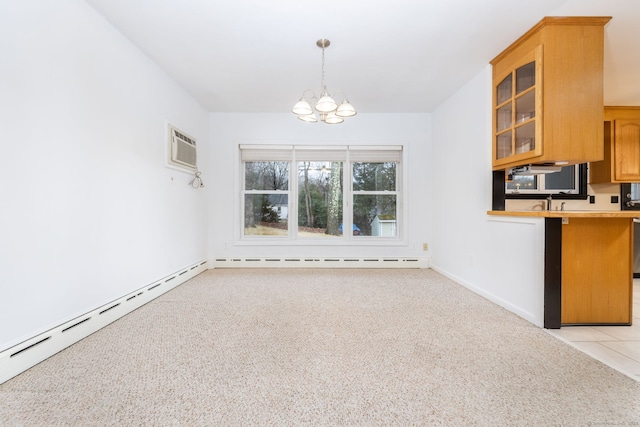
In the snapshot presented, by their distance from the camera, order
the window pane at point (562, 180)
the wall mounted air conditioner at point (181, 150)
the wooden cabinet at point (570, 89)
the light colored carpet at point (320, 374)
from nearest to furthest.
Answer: the light colored carpet at point (320, 374) < the wooden cabinet at point (570, 89) < the wall mounted air conditioner at point (181, 150) < the window pane at point (562, 180)

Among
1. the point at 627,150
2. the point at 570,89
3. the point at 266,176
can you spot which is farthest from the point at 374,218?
the point at 627,150

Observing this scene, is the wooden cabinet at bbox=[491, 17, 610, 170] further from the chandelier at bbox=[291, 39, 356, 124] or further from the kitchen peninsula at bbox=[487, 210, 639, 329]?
the chandelier at bbox=[291, 39, 356, 124]

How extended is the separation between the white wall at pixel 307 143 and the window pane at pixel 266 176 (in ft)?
0.71

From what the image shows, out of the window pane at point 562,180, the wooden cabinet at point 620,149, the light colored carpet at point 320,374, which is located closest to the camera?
the light colored carpet at point 320,374

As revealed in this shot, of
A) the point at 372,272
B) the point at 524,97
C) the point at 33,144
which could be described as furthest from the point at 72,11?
the point at 372,272

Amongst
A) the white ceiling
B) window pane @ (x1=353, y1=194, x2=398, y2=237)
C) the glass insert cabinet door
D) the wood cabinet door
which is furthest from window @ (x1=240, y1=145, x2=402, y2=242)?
the wood cabinet door

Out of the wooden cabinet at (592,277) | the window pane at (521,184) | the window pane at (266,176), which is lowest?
the wooden cabinet at (592,277)

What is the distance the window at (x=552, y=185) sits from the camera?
3.54 metres

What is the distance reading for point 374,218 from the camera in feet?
16.0

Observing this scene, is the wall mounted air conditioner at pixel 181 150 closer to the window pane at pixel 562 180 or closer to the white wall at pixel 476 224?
the white wall at pixel 476 224

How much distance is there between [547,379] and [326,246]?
3.35 meters

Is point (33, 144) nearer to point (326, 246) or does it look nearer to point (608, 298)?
point (326, 246)

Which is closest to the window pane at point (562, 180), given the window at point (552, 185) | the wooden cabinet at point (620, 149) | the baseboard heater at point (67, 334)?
the window at point (552, 185)

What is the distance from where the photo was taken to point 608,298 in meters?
2.36
